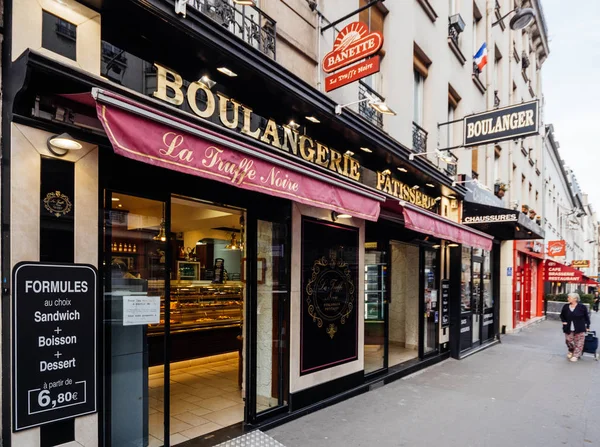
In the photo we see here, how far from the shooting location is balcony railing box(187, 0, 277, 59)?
531 centimetres

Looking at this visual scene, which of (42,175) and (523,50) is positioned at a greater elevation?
(523,50)

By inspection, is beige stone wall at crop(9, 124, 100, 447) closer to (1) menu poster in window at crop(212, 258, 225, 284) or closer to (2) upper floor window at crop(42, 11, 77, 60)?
(2) upper floor window at crop(42, 11, 77, 60)

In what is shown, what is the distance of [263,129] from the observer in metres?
6.04

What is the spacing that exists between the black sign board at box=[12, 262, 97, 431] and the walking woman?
1183 centimetres

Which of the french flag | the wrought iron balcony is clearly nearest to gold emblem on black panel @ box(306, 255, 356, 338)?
the wrought iron balcony

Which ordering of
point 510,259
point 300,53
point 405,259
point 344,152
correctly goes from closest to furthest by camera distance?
point 300,53, point 344,152, point 405,259, point 510,259

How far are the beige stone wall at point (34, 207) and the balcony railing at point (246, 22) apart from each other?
8.21ft

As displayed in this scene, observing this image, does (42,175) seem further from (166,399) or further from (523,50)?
(523,50)

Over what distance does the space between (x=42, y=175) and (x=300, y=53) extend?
4381 mm

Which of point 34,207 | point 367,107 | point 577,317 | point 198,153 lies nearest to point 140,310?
point 34,207

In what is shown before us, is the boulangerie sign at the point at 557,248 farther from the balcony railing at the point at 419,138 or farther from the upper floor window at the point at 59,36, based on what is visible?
the upper floor window at the point at 59,36

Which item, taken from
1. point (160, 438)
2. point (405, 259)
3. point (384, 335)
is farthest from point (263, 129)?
point (405, 259)

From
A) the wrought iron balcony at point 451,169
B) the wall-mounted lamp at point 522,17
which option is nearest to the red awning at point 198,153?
the wrought iron balcony at point 451,169

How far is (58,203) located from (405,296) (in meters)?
9.71
